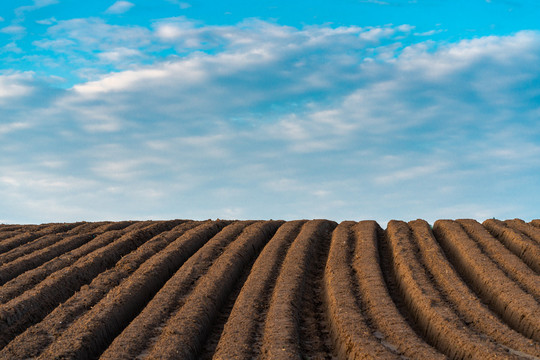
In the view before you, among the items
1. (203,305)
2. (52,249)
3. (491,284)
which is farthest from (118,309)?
(491,284)

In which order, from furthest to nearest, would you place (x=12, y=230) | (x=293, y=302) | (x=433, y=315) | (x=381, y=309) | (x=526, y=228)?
(x=12, y=230), (x=526, y=228), (x=293, y=302), (x=381, y=309), (x=433, y=315)

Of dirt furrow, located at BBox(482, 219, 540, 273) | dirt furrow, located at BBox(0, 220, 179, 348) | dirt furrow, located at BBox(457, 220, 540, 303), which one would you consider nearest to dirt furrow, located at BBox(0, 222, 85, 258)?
dirt furrow, located at BBox(0, 220, 179, 348)

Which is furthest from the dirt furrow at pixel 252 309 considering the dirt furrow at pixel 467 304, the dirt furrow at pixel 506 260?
the dirt furrow at pixel 506 260

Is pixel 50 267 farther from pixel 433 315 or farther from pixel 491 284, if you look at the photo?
pixel 491 284

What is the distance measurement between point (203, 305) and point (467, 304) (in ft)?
13.5

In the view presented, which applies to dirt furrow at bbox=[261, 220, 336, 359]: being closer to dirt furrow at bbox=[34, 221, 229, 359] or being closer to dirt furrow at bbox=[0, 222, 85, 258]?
dirt furrow at bbox=[34, 221, 229, 359]

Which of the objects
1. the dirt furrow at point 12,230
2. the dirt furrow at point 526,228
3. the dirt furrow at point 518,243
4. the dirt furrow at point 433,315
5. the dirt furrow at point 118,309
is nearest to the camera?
the dirt furrow at point 433,315

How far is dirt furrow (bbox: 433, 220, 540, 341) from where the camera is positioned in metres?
7.56

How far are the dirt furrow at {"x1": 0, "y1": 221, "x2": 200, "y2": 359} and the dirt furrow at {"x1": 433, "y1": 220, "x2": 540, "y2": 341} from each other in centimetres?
646

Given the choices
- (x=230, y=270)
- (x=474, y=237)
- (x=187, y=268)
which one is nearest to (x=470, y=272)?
(x=474, y=237)

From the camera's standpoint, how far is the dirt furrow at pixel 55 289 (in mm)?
7777

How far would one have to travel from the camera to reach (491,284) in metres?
8.95

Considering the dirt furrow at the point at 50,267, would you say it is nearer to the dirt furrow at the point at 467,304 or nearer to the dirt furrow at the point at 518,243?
the dirt furrow at the point at 467,304

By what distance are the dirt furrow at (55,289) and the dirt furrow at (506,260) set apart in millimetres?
7818
